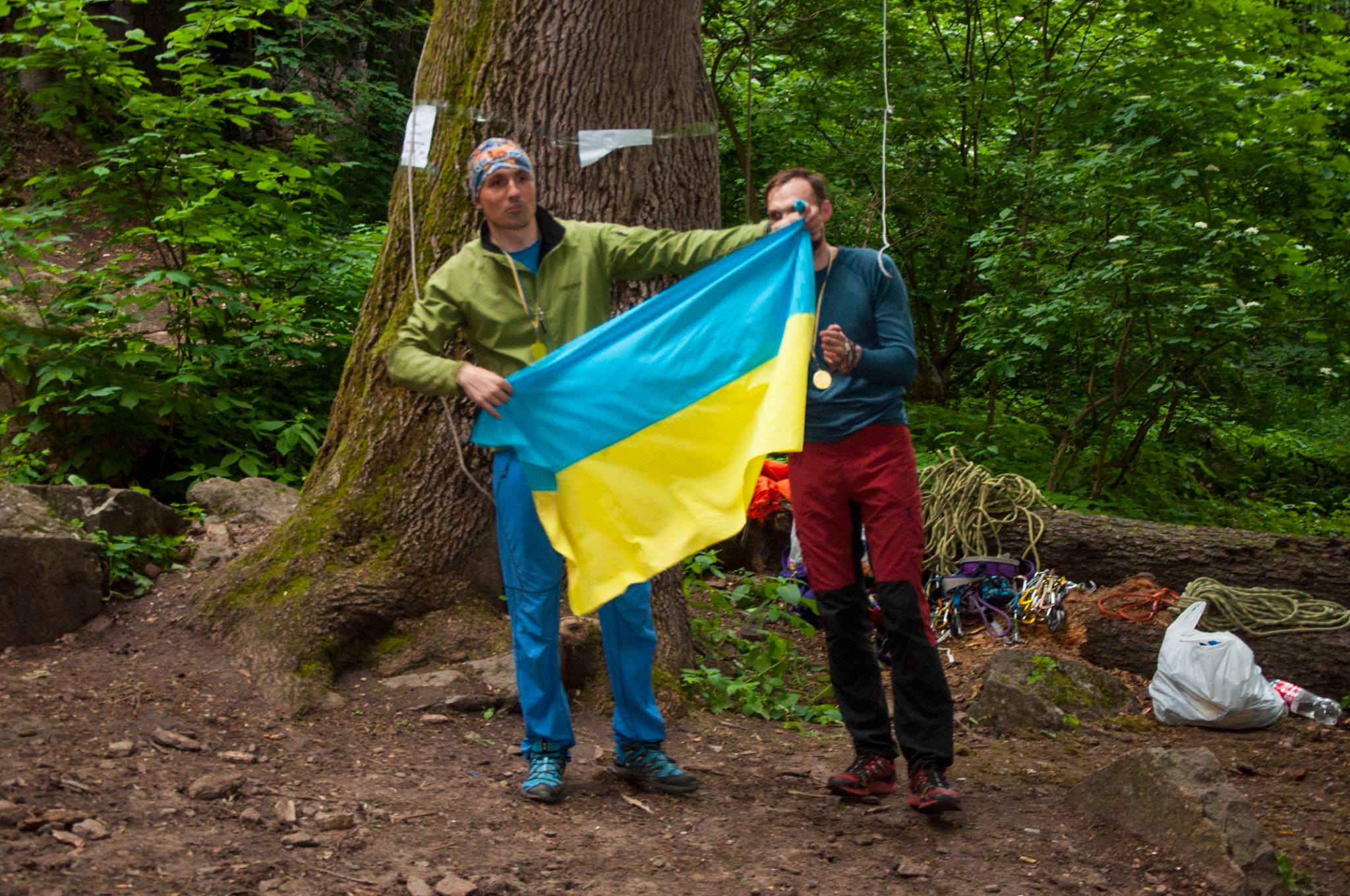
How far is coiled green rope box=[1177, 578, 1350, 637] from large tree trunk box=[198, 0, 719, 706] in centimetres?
302

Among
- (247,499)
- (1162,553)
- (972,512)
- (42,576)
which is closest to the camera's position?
(42,576)

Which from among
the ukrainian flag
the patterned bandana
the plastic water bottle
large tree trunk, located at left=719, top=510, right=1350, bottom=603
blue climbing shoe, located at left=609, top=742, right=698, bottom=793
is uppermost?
the patterned bandana

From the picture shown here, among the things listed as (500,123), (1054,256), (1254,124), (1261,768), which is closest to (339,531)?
(500,123)

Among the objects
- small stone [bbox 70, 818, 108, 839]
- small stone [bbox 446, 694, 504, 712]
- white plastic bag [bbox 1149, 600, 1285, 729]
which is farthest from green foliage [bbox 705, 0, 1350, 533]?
small stone [bbox 70, 818, 108, 839]


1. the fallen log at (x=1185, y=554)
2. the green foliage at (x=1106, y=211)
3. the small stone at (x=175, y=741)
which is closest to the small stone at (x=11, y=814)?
the small stone at (x=175, y=741)

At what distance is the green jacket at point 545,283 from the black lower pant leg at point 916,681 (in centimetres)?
119

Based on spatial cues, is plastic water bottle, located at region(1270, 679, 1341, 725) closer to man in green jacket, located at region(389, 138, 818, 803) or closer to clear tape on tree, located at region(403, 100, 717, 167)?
man in green jacket, located at region(389, 138, 818, 803)

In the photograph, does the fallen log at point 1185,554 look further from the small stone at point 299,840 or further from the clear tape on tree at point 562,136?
the small stone at point 299,840

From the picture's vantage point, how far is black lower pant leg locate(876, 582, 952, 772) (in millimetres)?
3555

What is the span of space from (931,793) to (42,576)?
3317 mm

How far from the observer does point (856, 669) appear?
3.73m

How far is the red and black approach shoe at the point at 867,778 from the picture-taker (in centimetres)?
371

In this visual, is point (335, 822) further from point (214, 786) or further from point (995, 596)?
point (995, 596)

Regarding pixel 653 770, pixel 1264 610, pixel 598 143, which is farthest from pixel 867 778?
pixel 1264 610
